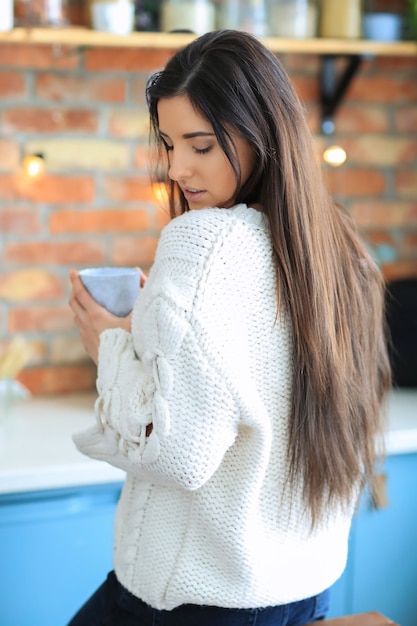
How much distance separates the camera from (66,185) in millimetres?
2141

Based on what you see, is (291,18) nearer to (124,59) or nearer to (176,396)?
(124,59)

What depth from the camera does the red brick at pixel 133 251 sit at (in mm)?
2221

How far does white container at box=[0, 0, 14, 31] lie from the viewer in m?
1.86

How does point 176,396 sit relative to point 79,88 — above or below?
below

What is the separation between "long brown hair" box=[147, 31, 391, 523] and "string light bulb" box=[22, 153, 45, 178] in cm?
103

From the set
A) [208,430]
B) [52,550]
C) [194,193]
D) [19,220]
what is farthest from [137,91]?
[208,430]

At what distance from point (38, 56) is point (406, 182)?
1056mm

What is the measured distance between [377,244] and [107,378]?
1602 millimetres

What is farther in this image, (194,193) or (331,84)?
(331,84)

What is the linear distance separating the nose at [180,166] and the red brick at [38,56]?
3.86 ft

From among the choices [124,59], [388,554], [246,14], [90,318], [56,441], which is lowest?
[388,554]

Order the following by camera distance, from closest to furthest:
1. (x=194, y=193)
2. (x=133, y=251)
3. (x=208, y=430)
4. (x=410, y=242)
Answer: (x=208, y=430)
(x=194, y=193)
(x=133, y=251)
(x=410, y=242)

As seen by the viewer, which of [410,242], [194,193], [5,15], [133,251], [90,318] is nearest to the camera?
[194,193]

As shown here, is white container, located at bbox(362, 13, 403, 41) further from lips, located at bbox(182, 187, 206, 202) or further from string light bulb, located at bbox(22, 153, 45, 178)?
lips, located at bbox(182, 187, 206, 202)
